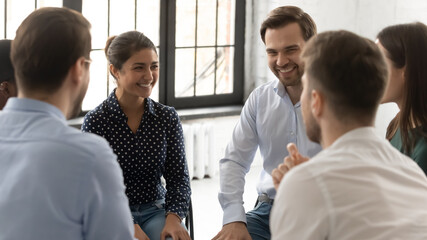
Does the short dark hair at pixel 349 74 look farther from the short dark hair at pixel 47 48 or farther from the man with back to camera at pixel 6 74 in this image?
Answer: the man with back to camera at pixel 6 74

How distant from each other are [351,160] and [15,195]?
824 mm

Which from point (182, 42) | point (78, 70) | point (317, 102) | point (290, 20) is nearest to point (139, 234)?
point (290, 20)

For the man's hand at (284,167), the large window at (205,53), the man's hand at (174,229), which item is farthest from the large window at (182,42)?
the man's hand at (284,167)

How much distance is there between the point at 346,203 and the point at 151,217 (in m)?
1.60

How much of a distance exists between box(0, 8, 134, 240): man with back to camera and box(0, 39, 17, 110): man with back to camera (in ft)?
2.09

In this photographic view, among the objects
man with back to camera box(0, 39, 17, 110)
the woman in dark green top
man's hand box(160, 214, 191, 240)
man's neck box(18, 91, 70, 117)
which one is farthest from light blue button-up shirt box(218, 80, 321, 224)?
man's neck box(18, 91, 70, 117)

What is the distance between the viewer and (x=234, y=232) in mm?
2781

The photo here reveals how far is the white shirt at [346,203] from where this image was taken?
4.88 ft

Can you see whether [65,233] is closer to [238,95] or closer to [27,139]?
[27,139]

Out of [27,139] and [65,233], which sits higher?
[27,139]

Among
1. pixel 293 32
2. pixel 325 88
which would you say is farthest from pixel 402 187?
pixel 293 32

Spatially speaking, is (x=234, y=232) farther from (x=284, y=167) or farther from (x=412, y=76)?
(x=284, y=167)

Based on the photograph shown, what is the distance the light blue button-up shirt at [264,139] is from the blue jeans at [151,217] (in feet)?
0.92

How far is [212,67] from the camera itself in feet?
19.7
